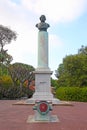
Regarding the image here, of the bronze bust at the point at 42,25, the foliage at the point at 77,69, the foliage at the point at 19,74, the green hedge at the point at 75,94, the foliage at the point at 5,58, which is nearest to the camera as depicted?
the bronze bust at the point at 42,25

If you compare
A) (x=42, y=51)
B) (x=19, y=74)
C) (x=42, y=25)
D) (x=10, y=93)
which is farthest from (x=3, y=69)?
(x=42, y=51)

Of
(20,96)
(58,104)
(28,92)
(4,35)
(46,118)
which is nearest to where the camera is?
(46,118)

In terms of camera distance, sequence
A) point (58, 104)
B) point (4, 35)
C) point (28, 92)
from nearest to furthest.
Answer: point (58, 104) → point (28, 92) → point (4, 35)

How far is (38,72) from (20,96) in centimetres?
1432

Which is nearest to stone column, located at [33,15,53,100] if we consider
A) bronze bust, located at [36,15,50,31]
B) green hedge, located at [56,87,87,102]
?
bronze bust, located at [36,15,50,31]

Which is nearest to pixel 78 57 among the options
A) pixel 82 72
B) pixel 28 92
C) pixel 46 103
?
pixel 82 72

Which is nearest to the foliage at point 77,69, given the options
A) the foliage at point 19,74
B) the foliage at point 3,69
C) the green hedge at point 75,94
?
the foliage at point 19,74

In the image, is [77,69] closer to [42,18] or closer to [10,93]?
[10,93]

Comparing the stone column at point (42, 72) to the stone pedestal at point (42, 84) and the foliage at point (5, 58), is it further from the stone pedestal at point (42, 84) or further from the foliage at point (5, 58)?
the foliage at point (5, 58)

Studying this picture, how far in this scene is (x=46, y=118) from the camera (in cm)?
1387

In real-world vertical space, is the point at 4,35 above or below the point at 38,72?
above

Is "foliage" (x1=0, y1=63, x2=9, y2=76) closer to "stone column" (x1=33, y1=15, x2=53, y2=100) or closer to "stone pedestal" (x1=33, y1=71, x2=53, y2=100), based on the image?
"stone column" (x1=33, y1=15, x2=53, y2=100)

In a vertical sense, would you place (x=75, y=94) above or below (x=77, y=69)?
below

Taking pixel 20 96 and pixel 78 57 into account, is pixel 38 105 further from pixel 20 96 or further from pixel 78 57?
pixel 78 57
